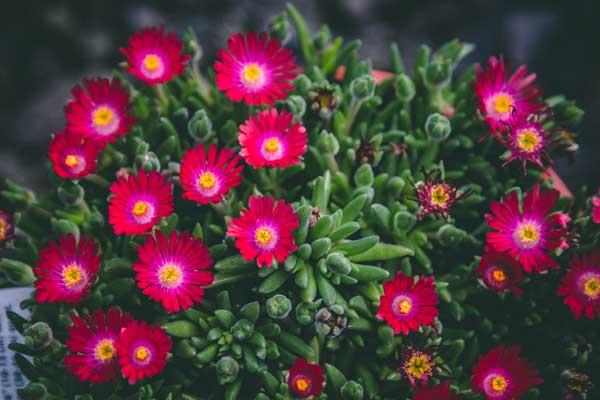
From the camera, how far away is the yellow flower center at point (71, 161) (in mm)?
1334

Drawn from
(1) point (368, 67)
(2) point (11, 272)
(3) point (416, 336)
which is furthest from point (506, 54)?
(2) point (11, 272)

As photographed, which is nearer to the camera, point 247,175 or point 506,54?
point 247,175

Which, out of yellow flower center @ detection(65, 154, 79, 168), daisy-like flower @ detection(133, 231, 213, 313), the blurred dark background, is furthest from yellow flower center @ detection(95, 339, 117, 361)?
the blurred dark background

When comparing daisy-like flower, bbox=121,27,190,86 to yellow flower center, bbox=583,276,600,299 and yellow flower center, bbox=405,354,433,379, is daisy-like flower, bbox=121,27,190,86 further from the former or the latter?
yellow flower center, bbox=583,276,600,299

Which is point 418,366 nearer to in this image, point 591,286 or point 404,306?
point 404,306

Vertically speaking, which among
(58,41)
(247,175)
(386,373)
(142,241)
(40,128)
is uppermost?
(58,41)

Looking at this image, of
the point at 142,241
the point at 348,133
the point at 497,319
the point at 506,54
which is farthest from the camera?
the point at 506,54

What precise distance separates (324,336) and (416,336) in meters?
0.18

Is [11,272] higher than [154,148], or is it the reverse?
[154,148]

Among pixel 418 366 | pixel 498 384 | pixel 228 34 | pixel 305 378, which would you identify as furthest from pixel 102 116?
pixel 228 34

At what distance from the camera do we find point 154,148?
1.51 m

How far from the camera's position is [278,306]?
125 centimetres

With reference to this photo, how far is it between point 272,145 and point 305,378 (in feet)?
1.44

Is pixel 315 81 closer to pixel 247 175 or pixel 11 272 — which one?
pixel 247 175
